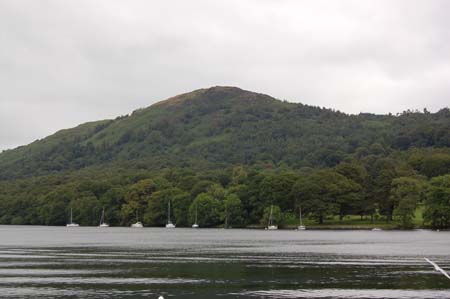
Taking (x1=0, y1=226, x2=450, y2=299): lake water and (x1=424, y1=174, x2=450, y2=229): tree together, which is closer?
(x1=0, y1=226, x2=450, y2=299): lake water

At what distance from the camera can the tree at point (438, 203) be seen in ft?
617

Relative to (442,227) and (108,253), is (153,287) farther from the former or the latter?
(442,227)

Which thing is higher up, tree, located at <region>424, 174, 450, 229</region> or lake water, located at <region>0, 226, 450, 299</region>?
tree, located at <region>424, 174, 450, 229</region>

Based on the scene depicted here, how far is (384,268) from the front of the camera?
3103 inches

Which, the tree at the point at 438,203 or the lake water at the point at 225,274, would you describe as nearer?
the lake water at the point at 225,274

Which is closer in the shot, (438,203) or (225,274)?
(225,274)

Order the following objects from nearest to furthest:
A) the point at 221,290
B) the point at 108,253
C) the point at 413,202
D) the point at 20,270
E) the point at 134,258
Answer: the point at 221,290 < the point at 20,270 < the point at 134,258 < the point at 108,253 < the point at 413,202

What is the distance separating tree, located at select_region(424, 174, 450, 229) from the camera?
188125 mm

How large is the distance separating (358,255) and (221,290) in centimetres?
4503

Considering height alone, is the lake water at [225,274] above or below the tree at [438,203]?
below

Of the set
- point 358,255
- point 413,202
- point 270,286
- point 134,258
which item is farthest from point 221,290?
point 413,202

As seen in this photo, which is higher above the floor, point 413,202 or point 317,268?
point 413,202

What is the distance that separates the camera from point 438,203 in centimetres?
18950

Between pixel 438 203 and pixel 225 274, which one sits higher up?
pixel 438 203
